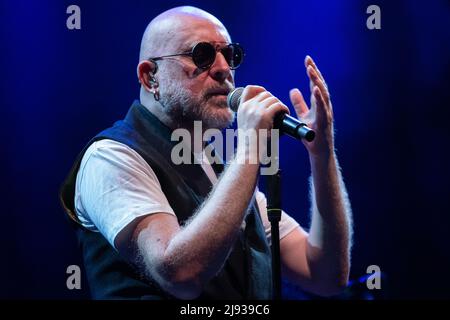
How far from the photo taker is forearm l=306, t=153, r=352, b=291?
2.00 meters

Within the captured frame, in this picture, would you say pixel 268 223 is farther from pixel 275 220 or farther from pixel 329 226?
pixel 275 220

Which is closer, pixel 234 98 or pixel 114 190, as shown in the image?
pixel 114 190

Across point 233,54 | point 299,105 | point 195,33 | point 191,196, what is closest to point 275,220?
point 191,196

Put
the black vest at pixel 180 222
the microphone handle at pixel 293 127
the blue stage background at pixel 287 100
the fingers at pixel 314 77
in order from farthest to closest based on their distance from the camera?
the blue stage background at pixel 287 100 < the fingers at pixel 314 77 < the black vest at pixel 180 222 < the microphone handle at pixel 293 127

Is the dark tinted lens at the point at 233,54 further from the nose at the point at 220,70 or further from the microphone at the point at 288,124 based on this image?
the microphone at the point at 288,124

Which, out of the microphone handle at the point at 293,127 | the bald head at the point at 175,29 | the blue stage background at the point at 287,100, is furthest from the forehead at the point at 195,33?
the blue stage background at the point at 287,100

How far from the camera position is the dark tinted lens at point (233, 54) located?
6.78 ft

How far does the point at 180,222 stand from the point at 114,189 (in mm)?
225

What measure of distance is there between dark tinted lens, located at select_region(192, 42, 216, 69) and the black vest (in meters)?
0.24

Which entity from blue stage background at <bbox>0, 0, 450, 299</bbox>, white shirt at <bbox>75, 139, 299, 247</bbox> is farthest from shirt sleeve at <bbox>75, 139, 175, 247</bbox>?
blue stage background at <bbox>0, 0, 450, 299</bbox>

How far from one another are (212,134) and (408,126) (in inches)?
77.7

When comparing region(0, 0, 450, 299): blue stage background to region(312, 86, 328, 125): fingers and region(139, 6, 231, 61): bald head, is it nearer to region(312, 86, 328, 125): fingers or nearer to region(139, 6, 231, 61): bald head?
region(139, 6, 231, 61): bald head

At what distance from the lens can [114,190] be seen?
1716mm
